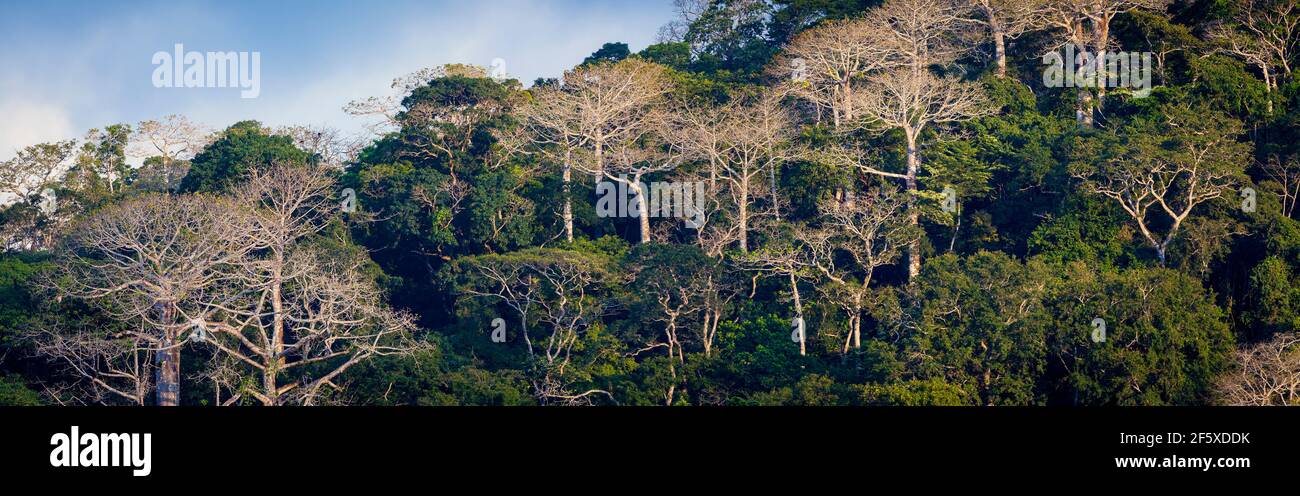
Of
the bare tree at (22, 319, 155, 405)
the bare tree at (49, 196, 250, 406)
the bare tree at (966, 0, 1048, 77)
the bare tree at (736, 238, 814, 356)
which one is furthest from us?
the bare tree at (966, 0, 1048, 77)

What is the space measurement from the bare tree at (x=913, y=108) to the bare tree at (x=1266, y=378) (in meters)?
6.42

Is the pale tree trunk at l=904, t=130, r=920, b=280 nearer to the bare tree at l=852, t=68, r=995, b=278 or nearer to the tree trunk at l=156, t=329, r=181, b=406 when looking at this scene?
the bare tree at l=852, t=68, r=995, b=278

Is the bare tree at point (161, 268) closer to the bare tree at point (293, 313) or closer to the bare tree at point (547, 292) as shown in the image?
the bare tree at point (293, 313)

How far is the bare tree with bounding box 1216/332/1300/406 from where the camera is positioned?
2270 cm

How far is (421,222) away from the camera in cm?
3183

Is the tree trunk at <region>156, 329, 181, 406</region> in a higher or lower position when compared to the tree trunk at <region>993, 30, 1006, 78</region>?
lower

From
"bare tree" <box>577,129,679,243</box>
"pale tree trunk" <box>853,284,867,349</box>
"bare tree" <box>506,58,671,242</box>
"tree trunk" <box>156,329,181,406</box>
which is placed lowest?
"tree trunk" <box>156,329,181,406</box>

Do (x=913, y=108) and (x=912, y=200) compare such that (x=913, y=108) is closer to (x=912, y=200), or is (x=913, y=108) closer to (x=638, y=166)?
(x=912, y=200)

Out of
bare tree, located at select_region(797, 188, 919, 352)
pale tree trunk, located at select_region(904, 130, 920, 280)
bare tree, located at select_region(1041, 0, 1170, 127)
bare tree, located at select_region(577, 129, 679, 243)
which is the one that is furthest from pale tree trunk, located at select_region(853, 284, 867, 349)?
bare tree, located at select_region(1041, 0, 1170, 127)

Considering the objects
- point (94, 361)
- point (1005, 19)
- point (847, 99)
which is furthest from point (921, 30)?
point (94, 361)

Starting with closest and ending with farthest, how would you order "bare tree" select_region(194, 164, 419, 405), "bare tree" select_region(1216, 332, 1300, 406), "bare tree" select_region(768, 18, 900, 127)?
1. "bare tree" select_region(1216, 332, 1300, 406)
2. "bare tree" select_region(194, 164, 419, 405)
3. "bare tree" select_region(768, 18, 900, 127)

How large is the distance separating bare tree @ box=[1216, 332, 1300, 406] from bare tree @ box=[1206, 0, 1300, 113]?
840 cm

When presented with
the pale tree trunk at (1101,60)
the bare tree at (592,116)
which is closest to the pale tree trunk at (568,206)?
the bare tree at (592,116)
